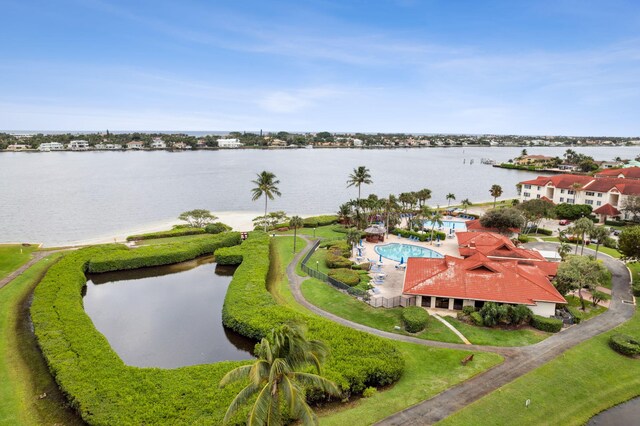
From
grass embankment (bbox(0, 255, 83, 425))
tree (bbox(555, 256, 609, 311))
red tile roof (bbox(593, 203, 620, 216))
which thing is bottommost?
grass embankment (bbox(0, 255, 83, 425))

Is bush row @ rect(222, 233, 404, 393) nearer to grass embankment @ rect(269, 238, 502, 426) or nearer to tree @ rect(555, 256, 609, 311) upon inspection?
grass embankment @ rect(269, 238, 502, 426)

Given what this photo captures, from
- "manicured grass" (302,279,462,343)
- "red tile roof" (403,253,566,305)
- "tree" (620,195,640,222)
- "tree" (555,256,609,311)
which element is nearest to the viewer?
"manicured grass" (302,279,462,343)

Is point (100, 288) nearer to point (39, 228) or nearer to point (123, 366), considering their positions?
point (123, 366)

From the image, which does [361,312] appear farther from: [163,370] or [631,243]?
[631,243]

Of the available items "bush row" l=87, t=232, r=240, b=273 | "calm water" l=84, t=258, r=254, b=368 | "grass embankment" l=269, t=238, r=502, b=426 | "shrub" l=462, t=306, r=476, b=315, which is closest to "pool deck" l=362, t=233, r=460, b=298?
"shrub" l=462, t=306, r=476, b=315

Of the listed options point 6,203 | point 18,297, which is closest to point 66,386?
point 18,297

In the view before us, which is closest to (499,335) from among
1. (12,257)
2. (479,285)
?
(479,285)

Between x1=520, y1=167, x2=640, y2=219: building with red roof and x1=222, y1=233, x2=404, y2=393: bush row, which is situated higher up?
x1=520, y1=167, x2=640, y2=219: building with red roof

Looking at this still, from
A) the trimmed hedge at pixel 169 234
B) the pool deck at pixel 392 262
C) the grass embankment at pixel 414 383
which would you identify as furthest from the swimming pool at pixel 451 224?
the grass embankment at pixel 414 383
